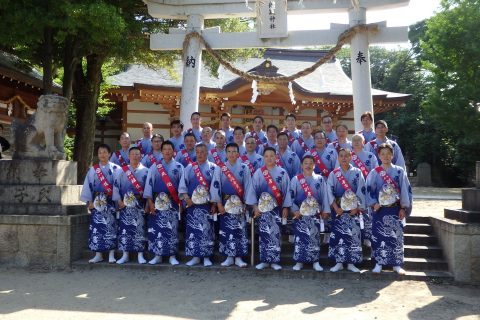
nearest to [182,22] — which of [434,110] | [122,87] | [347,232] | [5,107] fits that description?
[122,87]

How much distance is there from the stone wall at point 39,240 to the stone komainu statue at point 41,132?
0.92m

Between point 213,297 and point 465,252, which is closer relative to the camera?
point 213,297

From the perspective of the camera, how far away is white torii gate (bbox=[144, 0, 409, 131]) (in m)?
7.90

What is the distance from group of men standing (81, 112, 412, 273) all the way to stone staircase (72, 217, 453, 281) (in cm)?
10

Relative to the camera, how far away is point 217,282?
5.04m

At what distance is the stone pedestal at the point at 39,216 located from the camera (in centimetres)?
574

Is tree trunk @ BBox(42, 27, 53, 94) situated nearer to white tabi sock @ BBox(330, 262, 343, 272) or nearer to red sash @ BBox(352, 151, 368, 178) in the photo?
red sash @ BBox(352, 151, 368, 178)

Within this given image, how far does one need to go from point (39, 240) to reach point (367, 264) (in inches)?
174

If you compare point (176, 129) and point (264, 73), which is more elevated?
point (264, 73)

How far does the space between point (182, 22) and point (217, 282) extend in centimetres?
743

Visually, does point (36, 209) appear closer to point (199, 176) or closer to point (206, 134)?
point (199, 176)

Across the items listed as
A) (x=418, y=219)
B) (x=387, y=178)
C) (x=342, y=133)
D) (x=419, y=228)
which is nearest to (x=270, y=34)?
(x=342, y=133)

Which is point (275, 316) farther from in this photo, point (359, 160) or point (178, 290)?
point (359, 160)

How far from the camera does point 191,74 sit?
8359mm
